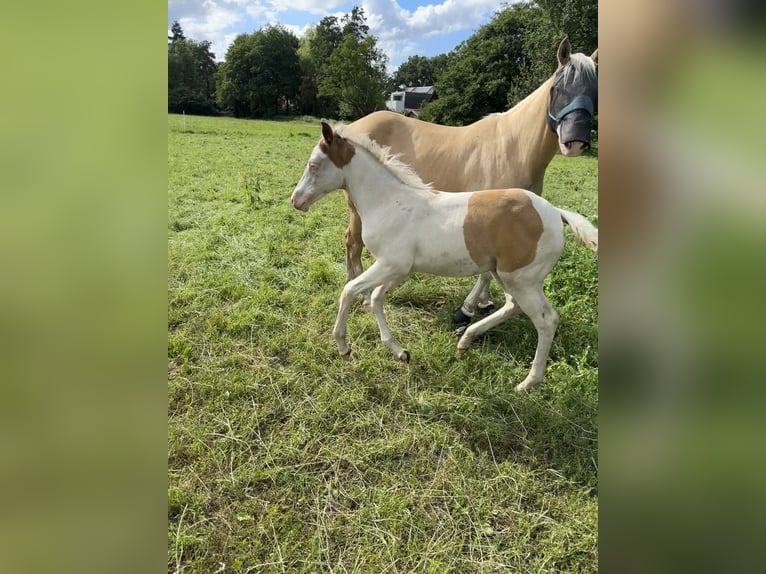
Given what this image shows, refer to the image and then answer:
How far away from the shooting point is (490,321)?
3387mm

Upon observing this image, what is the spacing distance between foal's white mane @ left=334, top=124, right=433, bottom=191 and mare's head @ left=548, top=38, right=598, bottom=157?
1001 mm

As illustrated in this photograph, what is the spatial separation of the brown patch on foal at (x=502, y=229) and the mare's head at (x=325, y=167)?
3.39ft

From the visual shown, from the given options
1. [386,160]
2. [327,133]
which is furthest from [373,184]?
[327,133]

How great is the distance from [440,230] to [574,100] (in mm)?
1229

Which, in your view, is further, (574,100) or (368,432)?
(574,100)

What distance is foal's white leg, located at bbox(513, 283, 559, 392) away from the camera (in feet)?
10.1

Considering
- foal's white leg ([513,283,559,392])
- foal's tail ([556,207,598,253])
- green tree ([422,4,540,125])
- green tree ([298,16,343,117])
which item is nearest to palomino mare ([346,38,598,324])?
foal's tail ([556,207,598,253])

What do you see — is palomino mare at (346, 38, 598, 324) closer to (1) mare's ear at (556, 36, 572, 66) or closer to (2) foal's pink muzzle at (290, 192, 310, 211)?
(1) mare's ear at (556, 36, 572, 66)

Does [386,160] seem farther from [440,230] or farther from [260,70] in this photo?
[260,70]

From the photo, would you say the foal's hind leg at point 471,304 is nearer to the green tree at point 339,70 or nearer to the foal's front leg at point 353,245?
the foal's front leg at point 353,245
